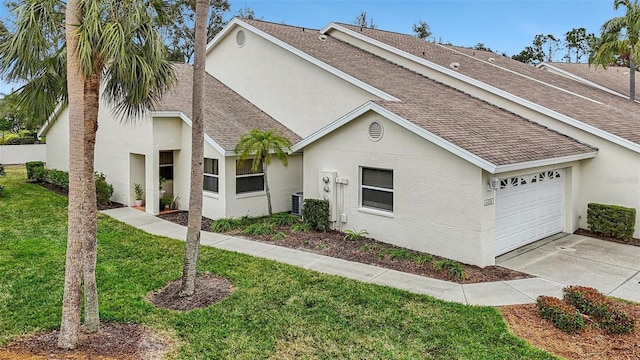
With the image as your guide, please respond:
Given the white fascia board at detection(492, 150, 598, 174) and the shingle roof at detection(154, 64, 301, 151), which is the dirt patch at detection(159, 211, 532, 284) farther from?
the shingle roof at detection(154, 64, 301, 151)

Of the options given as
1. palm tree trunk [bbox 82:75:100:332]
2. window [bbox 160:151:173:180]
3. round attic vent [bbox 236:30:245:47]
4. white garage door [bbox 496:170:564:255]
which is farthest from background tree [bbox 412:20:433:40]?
palm tree trunk [bbox 82:75:100:332]

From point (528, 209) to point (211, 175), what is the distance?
9884 millimetres

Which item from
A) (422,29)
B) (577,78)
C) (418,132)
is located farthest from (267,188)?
(422,29)

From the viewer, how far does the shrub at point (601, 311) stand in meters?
6.96

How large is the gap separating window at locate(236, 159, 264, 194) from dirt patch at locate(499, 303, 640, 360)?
9831 millimetres

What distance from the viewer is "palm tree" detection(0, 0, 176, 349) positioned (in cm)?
612

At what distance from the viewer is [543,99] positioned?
53.5 feet

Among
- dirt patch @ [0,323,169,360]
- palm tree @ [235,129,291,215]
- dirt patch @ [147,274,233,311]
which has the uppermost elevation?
palm tree @ [235,129,291,215]

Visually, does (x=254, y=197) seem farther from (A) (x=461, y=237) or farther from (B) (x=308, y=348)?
(B) (x=308, y=348)

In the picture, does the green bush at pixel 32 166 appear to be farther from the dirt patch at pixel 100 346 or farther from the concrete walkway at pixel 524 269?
the dirt patch at pixel 100 346

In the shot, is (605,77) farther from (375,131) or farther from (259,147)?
(259,147)

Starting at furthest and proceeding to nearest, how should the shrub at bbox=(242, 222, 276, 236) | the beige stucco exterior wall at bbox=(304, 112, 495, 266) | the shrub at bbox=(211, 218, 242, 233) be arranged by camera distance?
→ the shrub at bbox=(211, 218, 242, 233), the shrub at bbox=(242, 222, 276, 236), the beige stucco exterior wall at bbox=(304, 112, 495, 266)

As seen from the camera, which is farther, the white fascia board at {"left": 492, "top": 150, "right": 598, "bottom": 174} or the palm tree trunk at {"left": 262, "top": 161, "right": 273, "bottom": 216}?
the palm tree trunk at {"left": 262, "top": 161, "right": 273, "bottom": 216}

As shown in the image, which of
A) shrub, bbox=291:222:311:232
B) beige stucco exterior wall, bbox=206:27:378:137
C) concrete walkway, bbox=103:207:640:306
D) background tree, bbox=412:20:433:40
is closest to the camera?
concrete walkway, bbox=103:207:640:306
